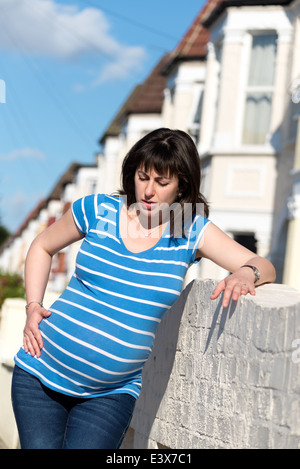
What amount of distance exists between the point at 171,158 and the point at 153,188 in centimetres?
14

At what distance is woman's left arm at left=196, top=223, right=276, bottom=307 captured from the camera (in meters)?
3.42

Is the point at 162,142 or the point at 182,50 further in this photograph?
the point at 182,50

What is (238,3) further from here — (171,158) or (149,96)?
(171,158)

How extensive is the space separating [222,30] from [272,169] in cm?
325

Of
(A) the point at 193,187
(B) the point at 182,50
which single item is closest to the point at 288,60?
(B) the point at 182,50

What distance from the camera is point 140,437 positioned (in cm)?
503

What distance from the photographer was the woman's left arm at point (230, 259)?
11.2 ft

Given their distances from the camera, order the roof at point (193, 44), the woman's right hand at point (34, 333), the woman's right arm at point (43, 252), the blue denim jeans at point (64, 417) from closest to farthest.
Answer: the blue denim jeans at point (64, 417)
the woman's right hand at point (34, 333)
the woman's right arm at point (43, 252)
the roof at point (193, 44)

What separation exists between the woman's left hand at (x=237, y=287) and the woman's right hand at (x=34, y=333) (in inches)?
27.3

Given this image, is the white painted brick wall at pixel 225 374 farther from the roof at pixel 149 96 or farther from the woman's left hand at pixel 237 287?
the roof at pixel 149 96

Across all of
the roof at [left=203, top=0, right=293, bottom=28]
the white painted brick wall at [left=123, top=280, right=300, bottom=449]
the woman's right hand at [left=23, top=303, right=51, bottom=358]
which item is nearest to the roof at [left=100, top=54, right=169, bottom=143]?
the roof at [left=203, top=0, right=293, bottom=28]

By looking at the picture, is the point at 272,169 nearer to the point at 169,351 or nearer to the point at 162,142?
the point at 169,351

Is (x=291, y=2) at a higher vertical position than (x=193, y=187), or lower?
higher

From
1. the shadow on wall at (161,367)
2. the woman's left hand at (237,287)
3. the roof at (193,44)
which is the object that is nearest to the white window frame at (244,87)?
the roof at (193,44)
